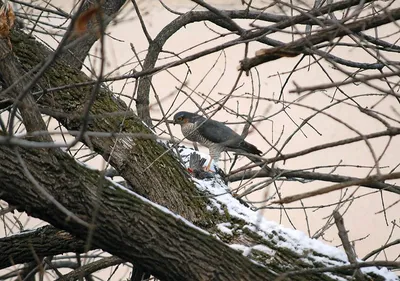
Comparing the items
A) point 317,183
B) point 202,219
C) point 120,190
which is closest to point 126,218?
point 120,190

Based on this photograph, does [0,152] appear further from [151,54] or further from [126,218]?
[151,54]

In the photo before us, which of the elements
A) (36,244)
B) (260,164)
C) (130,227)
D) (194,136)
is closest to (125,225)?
(130,227)

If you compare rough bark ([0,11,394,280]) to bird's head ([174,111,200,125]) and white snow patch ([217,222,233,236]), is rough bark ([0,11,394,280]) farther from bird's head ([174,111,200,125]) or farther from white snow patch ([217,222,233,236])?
bird's head ([174,111,200,125])

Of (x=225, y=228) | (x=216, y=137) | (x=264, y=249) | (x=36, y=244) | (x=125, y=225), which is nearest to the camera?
(x=125, y=225)

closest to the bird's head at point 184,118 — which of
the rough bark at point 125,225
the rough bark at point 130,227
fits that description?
the rough bark at point 125,225

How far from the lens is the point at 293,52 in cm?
230

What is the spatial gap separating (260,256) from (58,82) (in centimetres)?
138

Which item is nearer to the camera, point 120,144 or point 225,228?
point 225,228

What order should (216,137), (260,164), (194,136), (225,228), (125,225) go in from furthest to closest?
(194,136) < (216,137) < (225,228) < (125,225) < (260,164)

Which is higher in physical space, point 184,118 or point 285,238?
point 184,118

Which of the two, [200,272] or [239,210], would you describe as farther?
[239,210]

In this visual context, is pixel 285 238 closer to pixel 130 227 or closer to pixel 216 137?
pixel 130 227

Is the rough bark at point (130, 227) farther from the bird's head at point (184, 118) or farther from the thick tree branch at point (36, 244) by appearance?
the bird's head at point (184, 118)

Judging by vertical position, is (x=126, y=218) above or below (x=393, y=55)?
below
